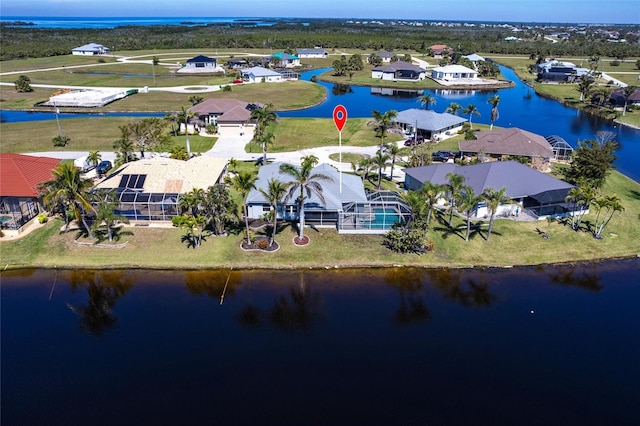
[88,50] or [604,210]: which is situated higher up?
[88,50]

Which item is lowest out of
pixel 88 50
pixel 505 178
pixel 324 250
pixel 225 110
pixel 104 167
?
pixel 324 250

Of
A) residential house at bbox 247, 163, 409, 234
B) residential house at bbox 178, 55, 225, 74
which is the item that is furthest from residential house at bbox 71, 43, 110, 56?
residential house at bbox 247, 163, 409, 234

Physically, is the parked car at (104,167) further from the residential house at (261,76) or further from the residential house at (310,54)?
the residential house at (310,54)

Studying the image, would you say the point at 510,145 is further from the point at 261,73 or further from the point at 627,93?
the point at 261,73

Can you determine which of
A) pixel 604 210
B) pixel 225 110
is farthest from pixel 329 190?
pixel 225 110

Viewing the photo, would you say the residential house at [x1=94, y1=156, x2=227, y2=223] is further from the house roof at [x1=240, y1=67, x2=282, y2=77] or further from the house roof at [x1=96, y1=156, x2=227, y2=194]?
the house roof at [x1=240, y1=67, x2=282, y2=77]

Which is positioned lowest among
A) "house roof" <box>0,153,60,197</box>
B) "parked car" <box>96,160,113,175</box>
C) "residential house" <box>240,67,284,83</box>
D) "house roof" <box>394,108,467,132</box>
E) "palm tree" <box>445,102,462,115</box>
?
"parked car" <box>96,160,113,175</box>
